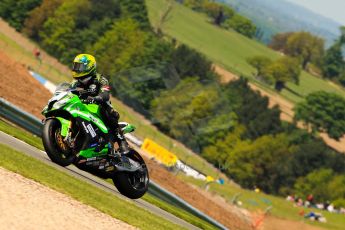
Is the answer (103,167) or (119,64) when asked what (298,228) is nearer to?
(103,167)

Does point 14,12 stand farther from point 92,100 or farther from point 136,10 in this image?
point 92,100

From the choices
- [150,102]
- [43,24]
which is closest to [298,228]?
[150,102]

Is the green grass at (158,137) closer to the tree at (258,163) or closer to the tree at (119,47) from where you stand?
the tree at (258,163)

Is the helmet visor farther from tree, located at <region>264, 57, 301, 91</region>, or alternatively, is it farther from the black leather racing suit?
tree, located at <region>264, 57, 301, 91</region>

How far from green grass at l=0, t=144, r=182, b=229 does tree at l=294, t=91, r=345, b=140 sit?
109 metres

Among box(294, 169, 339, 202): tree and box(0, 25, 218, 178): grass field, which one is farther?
box(294, 169, 339, 202): tree

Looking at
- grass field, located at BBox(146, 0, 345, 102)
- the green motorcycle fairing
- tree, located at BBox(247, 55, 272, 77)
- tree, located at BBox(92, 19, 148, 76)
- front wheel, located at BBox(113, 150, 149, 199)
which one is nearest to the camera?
the green motorcycle fairing

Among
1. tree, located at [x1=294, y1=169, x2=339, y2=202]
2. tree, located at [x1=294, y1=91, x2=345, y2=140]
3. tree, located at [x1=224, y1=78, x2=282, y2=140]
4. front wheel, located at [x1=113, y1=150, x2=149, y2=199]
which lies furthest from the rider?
tree, located at [x1=294, y1=91, x2=345, y2=140]

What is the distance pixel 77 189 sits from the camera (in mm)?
11203

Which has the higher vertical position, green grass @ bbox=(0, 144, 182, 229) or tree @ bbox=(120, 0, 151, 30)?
green grass @ bbox=(0, 144, 182, 229)

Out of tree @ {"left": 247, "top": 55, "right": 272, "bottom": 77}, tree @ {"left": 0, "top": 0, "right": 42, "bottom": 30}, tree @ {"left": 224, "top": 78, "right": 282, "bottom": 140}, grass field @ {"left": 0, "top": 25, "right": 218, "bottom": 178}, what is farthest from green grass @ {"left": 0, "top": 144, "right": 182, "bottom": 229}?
tree @ {"left": 247, "top": 55, "right": 272, "bottom": 77}

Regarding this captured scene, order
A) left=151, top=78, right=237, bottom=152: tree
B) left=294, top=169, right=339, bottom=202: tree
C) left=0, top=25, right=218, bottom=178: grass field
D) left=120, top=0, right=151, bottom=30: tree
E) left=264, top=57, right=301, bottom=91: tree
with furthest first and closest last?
left=264, top=57, right=301, bottom=91: tree < left=120, top=0, right=151, bottom=30: tree < left=151, top=78, right=237, bottom=152: tree < left=294, top=169, right=339, bottom=202: tree < left=0, top=25, right=218, bottom=178: grass field

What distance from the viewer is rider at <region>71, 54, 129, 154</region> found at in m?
12.1

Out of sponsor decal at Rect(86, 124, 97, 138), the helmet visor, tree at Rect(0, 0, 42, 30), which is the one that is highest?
the helmet visor
